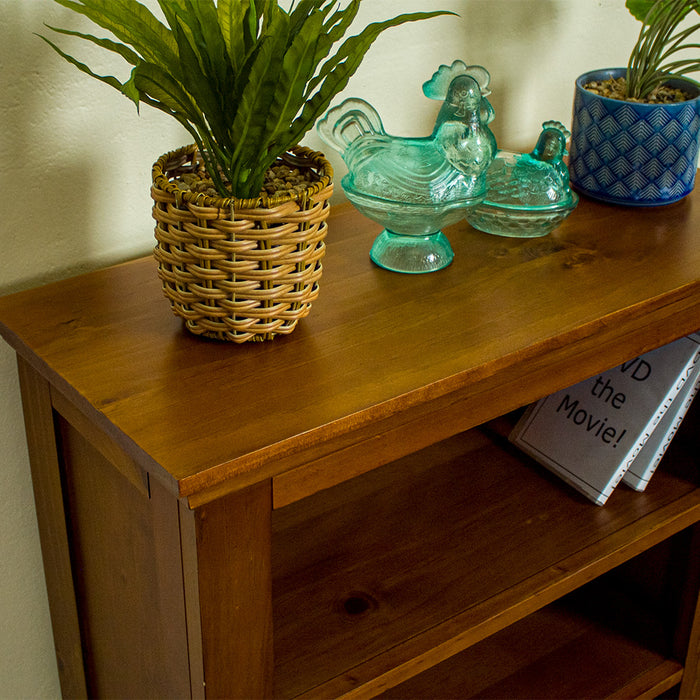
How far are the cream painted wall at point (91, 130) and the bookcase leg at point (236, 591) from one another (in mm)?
397

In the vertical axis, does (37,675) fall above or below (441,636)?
below

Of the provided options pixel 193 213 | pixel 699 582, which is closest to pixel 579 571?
pixel 699 582

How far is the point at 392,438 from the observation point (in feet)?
2.64

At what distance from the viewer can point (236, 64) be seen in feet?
2.51

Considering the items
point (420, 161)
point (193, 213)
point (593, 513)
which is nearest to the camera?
point (193, 213)

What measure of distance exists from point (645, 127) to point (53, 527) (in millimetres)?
839

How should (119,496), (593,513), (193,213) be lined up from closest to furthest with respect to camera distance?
(193,213) < (119,496) < (593,513)

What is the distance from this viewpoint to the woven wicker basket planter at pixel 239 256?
2.49 ft

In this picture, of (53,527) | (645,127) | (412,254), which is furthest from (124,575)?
(645,127)

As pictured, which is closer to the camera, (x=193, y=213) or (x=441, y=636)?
(x=193, y=213)

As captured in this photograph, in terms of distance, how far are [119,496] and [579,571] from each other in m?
0.54

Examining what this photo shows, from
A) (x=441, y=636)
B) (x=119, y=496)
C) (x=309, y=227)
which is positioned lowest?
(x=441, y=636)

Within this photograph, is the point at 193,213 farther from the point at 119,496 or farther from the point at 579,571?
the point at 579,571

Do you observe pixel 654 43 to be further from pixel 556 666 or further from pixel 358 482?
pixel 556 666
